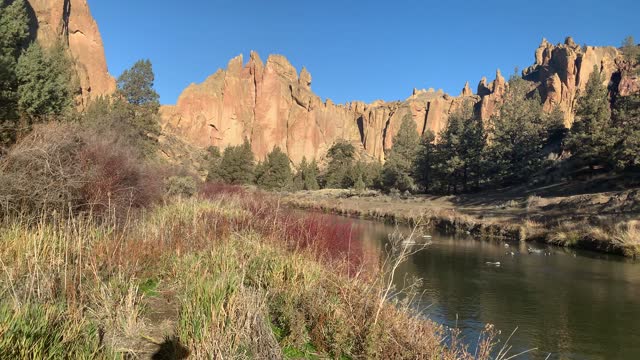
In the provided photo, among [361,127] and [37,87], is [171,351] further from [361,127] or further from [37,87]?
[361,127]

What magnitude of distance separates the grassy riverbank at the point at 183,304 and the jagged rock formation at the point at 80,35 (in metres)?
90.2

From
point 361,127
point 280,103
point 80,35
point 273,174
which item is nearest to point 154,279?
point 273,174

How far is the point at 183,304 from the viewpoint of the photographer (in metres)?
5.29

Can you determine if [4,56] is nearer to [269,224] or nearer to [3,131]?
[3,131]

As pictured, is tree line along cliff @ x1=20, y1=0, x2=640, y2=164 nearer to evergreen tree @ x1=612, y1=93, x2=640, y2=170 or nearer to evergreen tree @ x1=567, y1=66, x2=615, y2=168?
evergreen tree @ x1=567, y1=66, x2=615, y2=168

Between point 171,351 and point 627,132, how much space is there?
4858 centimetres

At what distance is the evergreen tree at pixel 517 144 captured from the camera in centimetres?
5762

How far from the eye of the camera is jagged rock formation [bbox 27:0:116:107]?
85.1 meters

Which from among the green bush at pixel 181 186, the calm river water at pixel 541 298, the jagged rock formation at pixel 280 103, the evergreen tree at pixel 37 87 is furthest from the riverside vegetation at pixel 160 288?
the jagged rock formation at pixel 280 103

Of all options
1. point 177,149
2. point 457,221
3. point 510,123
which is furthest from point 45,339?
point 177,149

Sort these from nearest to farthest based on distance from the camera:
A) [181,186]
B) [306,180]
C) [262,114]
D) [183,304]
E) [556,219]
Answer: [183,304]
[181,186]
[556,219]
[306,180]
[262,114]

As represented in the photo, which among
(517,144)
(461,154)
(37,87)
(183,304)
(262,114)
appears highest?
(262,114)

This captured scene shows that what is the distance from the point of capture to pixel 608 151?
4547 cm

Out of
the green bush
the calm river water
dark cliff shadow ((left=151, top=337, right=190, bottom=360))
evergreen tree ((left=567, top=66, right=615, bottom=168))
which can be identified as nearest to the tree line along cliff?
evergreen tree ((left=567, top=66, right=615, bottom=168))
